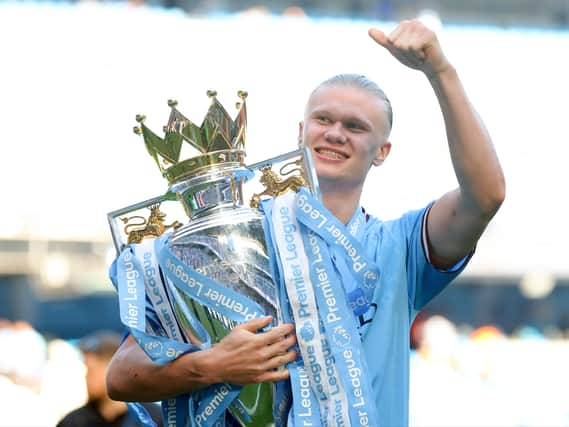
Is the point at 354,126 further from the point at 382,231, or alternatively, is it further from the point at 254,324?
the point at 254,324

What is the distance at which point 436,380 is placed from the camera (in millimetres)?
7820

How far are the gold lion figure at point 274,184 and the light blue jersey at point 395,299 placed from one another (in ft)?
0.73

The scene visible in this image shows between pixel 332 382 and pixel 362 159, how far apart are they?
520 millimetres

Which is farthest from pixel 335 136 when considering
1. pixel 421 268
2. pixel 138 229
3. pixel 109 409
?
pixel 109 409

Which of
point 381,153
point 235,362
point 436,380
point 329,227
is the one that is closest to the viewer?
point 235,362

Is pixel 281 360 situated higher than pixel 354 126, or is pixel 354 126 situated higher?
pixel 354 126

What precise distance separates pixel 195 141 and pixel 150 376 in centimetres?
40

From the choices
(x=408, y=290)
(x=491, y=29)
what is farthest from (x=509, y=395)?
(x=491, y=29)

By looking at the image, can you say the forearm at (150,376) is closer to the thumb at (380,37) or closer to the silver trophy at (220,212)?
the silver trophy at (220,212)

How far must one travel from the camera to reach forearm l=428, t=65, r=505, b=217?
1.88 meters

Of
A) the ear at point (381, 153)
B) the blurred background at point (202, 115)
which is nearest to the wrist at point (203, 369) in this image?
the ear at point (381, 153)

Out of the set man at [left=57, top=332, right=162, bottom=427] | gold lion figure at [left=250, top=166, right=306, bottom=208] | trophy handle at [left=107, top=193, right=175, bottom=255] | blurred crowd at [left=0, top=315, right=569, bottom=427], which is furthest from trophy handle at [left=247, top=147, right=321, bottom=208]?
man at [left=57, top=332, right=162, bottom=427]

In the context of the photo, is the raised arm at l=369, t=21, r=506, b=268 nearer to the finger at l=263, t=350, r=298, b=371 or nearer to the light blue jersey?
the light blue jersey

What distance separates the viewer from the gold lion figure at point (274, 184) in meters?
1.94
